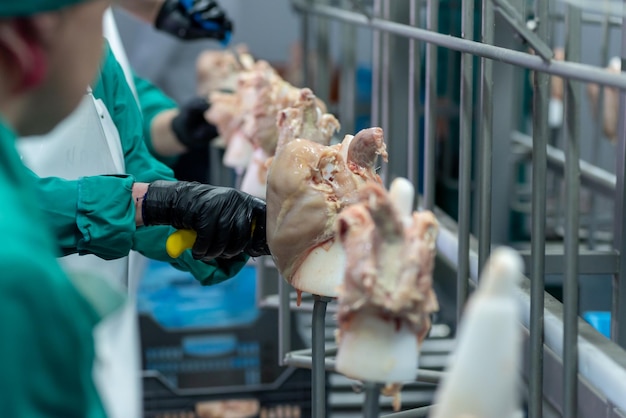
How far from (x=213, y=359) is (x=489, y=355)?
230 cm

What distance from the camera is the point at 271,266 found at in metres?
2.74

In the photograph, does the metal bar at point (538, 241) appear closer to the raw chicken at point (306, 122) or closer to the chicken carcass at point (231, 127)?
the raw chicken at point (306, 122)

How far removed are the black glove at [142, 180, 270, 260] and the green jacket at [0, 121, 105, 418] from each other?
732 millimetres

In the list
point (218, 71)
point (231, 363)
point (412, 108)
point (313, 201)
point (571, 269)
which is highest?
point (218, 71)

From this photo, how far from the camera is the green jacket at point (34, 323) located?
758 mm

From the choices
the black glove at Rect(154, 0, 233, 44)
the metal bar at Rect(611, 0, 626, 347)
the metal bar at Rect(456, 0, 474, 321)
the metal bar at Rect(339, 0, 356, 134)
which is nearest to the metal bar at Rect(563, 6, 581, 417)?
the metal bar at Rect(611, 0, 626, 347)

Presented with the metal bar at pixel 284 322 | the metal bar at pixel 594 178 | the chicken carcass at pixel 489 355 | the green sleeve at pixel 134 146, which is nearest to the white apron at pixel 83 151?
the green sleeve at pixel 134 146

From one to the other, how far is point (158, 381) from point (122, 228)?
1.31 meters

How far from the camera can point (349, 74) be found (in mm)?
3814

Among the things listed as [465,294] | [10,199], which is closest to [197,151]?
[465,294]

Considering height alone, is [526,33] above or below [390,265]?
above

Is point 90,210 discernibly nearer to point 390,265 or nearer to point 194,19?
point 390,265

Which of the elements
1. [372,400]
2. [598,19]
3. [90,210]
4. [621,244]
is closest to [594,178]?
[621,244]

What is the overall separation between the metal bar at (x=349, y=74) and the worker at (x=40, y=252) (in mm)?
2726
